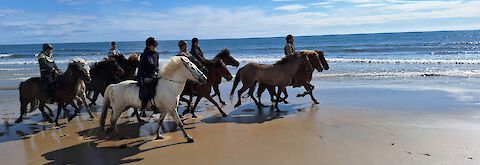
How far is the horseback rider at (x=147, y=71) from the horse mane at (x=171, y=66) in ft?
1.12

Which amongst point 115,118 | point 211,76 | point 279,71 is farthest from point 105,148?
point 279,71

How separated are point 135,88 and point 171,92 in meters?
0.76

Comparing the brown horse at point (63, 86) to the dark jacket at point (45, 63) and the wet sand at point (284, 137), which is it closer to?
the dark jacket at point (45, 63)

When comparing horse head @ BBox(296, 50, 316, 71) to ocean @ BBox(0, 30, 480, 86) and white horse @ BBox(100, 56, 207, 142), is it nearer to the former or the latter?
white horse @ BBox(100, 56, 207, 142)

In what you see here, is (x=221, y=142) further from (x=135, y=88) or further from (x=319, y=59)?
(x=319, y=59)

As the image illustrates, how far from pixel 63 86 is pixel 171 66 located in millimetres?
3433

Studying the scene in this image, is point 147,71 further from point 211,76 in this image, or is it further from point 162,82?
point 211,76

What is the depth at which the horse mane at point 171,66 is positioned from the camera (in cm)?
701

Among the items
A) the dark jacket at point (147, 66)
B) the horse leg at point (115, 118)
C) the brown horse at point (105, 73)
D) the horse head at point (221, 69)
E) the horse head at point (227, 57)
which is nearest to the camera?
the dark jacket at point (147, 66)

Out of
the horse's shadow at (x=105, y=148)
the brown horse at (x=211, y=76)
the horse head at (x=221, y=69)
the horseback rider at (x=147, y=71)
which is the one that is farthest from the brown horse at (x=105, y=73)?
the horseback rider at (x=147, y=71)

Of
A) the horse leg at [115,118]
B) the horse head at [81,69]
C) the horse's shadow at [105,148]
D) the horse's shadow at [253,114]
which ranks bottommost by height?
the horse's shadow at [105,148]

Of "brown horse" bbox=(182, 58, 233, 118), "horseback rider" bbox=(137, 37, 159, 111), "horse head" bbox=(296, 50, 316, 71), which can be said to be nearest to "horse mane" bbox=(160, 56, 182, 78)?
"horseback rider" bbox=(137, 37, 159, 111)

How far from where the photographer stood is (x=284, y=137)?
7547 millimetres

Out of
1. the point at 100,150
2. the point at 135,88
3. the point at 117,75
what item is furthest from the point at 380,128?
the point at 117,75
